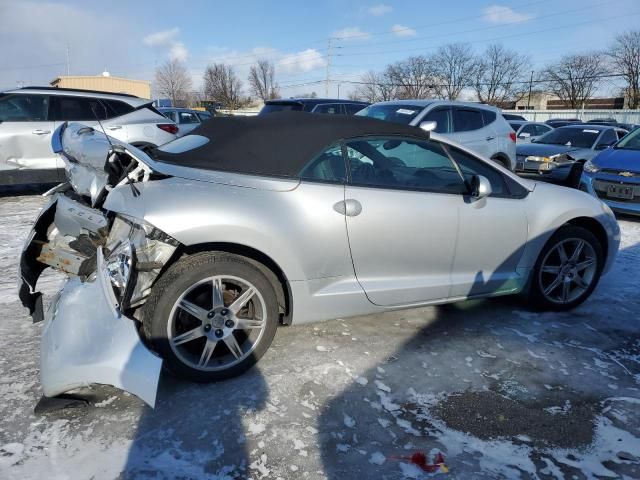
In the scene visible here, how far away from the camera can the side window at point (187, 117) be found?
16.6 meters

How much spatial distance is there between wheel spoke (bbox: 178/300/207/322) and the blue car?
22.3 feet

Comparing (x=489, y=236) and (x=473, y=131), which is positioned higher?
(x=473, y=131)

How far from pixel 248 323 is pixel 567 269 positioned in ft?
9.02

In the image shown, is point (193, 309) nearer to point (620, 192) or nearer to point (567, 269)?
point (567, 269)

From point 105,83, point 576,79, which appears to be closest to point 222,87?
point 105,83

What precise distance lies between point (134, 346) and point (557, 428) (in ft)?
7.50

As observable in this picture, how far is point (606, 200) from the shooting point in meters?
7.31

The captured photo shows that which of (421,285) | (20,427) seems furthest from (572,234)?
(20,427)

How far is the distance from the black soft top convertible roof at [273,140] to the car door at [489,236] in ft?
1.98

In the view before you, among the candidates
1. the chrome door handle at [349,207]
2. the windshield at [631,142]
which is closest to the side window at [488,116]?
the windshield at [631,142]

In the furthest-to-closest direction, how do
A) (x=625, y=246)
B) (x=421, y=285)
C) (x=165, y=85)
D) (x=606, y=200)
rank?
(x=165, y=85) → (x=606, y=200) → (x=625, y=246) → (x=421, y=285)

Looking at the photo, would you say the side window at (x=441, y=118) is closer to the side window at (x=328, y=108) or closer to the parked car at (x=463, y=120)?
the parked car at (x=463, y=120)

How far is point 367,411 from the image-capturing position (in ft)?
8.73

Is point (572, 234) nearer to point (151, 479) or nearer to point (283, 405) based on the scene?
point (283, 405)
